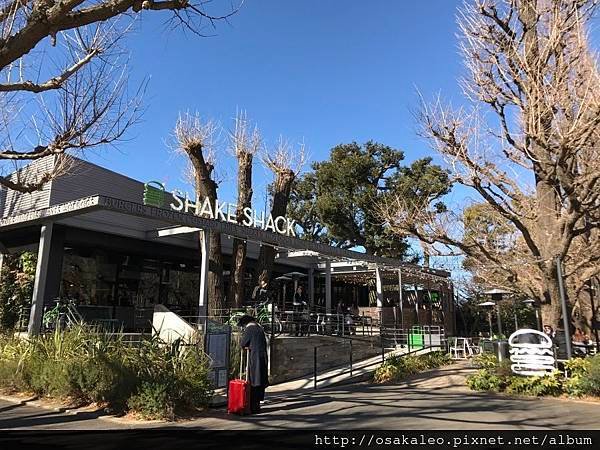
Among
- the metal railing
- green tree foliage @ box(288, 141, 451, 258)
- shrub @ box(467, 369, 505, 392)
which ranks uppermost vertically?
green tree foliage @ box(288, 141, 451, 258)

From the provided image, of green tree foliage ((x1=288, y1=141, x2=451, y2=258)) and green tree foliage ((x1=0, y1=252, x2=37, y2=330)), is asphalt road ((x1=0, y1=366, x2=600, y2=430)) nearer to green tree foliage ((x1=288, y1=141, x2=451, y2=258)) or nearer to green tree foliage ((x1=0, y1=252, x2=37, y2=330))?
green tree foliage ((x1=0, y1=252, x2=37, y2=330))

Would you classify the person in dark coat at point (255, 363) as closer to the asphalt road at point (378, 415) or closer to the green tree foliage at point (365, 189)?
the asphalt road at point (378, 415)

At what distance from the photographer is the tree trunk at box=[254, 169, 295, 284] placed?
1702 centimetres

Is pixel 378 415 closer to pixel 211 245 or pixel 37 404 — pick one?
pixel 37 404

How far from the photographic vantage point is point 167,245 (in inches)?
710

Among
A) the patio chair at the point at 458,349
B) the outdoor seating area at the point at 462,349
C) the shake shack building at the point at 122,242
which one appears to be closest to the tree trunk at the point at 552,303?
the patio chair at the point at 458,349

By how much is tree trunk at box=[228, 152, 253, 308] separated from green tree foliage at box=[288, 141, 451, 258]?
1367 centimetres

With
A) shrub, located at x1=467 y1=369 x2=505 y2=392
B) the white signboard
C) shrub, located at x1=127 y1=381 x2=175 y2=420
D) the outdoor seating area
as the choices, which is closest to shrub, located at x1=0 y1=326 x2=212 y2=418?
shrub, located at x1=127 y1=381 x2=175 y2=420

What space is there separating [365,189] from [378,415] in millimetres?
23592

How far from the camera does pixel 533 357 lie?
12016mm

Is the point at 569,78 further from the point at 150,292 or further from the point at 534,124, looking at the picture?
the point at 150,292

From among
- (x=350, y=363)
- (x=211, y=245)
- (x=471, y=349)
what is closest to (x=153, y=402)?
(x=350, y=363)

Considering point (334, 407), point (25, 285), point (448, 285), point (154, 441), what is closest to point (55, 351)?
point (154, 441)

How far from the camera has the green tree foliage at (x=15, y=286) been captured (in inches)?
589
